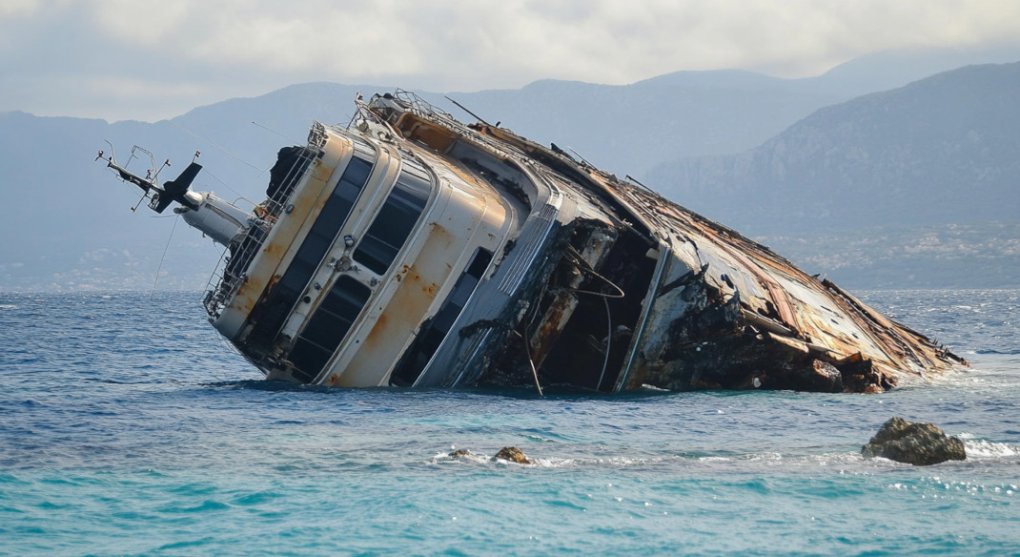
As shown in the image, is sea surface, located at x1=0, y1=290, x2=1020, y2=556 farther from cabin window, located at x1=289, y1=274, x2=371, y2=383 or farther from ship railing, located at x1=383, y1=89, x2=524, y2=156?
ship railing, located at x1=383, y1=89, x2=524, y2=156

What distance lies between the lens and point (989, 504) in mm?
13344

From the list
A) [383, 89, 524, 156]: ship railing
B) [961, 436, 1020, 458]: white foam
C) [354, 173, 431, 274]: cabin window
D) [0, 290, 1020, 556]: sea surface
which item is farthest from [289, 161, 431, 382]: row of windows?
[961, 436, 1020, 458]: white foam

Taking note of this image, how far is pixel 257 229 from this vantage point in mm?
21266

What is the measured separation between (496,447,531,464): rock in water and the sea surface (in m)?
0.19

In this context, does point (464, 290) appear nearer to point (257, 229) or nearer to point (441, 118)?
point (257, 229)

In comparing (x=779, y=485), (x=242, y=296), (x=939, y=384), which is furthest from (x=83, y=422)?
(x=939, y=384)

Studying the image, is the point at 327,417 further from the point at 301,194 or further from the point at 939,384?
the point at 939,384

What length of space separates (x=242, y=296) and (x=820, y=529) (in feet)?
36.6

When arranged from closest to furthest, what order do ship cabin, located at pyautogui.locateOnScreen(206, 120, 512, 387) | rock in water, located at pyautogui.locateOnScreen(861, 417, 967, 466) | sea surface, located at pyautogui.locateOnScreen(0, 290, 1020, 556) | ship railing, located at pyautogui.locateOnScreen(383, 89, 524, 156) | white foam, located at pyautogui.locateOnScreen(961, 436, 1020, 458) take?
→ 1. sea surface, located at pyautogui.locateOnScreen(0, 290, 1020, 556)
2. rock in water, located at pyautogui.locateOnScreen(861, 417, 967, 466)
3. white foam, located at pyautogui.locateOnScreen(961, 436, 1020, 458)
4. ship cabin, located at pyautogui.locateOnScreen(206, 120, 512, 387)
5. ship railing, located at pyautogui.locateOnScreen(383, 89, 524, 156)

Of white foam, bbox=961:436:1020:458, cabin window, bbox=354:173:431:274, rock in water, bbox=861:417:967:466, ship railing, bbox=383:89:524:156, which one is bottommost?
cabin window, bbox=354:173:431:274

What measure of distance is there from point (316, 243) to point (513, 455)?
6776mm

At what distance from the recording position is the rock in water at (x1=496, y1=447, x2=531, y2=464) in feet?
50.3

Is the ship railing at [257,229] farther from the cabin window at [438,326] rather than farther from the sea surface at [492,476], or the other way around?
the cabin window at [438,326]

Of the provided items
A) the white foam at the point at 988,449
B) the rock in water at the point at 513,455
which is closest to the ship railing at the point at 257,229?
the rock in water at the point at 513,455
